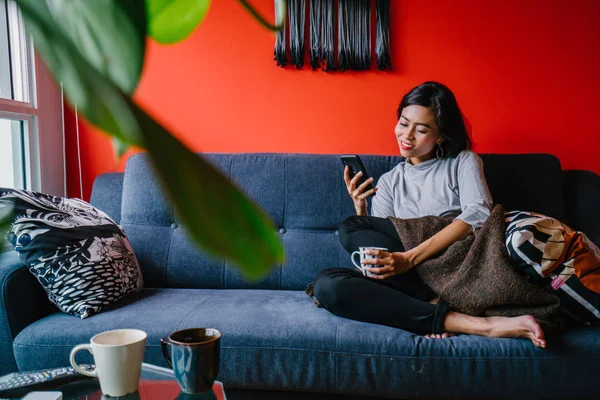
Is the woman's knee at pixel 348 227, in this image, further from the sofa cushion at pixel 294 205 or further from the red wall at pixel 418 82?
the red wall at pixel 418 82

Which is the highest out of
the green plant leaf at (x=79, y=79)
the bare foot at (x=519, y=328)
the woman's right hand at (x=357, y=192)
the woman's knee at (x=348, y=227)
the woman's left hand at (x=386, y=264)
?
the green plant leaf at (x=79, y=79)

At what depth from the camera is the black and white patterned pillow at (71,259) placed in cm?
137

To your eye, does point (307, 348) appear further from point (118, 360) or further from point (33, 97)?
point (33, 97)

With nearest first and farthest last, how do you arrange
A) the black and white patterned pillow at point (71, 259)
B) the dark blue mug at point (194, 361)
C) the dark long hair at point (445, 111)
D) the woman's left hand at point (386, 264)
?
1. the dark blue mug at point (194, 361)
2. the black and white patterned pillow at point (71, 259)
3. the woman's left hand at point (386, 264)
4. the dark long hair at point (445, 111)

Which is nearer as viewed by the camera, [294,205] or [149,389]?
[149,389]

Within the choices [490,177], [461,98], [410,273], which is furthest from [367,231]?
[461,98]

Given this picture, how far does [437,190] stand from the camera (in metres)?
1.76

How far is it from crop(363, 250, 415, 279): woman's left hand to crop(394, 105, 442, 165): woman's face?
16.8 inches

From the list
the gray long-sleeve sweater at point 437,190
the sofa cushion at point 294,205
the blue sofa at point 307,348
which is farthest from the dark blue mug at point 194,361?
the gray long-sleeve sweater at point 437,190

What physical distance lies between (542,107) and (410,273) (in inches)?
41.5

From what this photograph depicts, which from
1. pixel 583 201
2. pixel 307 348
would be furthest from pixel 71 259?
pixel 583 201

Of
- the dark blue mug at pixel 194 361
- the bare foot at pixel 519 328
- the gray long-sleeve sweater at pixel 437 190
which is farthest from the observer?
the gray long-sleeve sweater at pixel 437 190

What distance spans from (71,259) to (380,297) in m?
0.90

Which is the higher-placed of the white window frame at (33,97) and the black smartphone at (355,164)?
the white window frame at (33,97)
